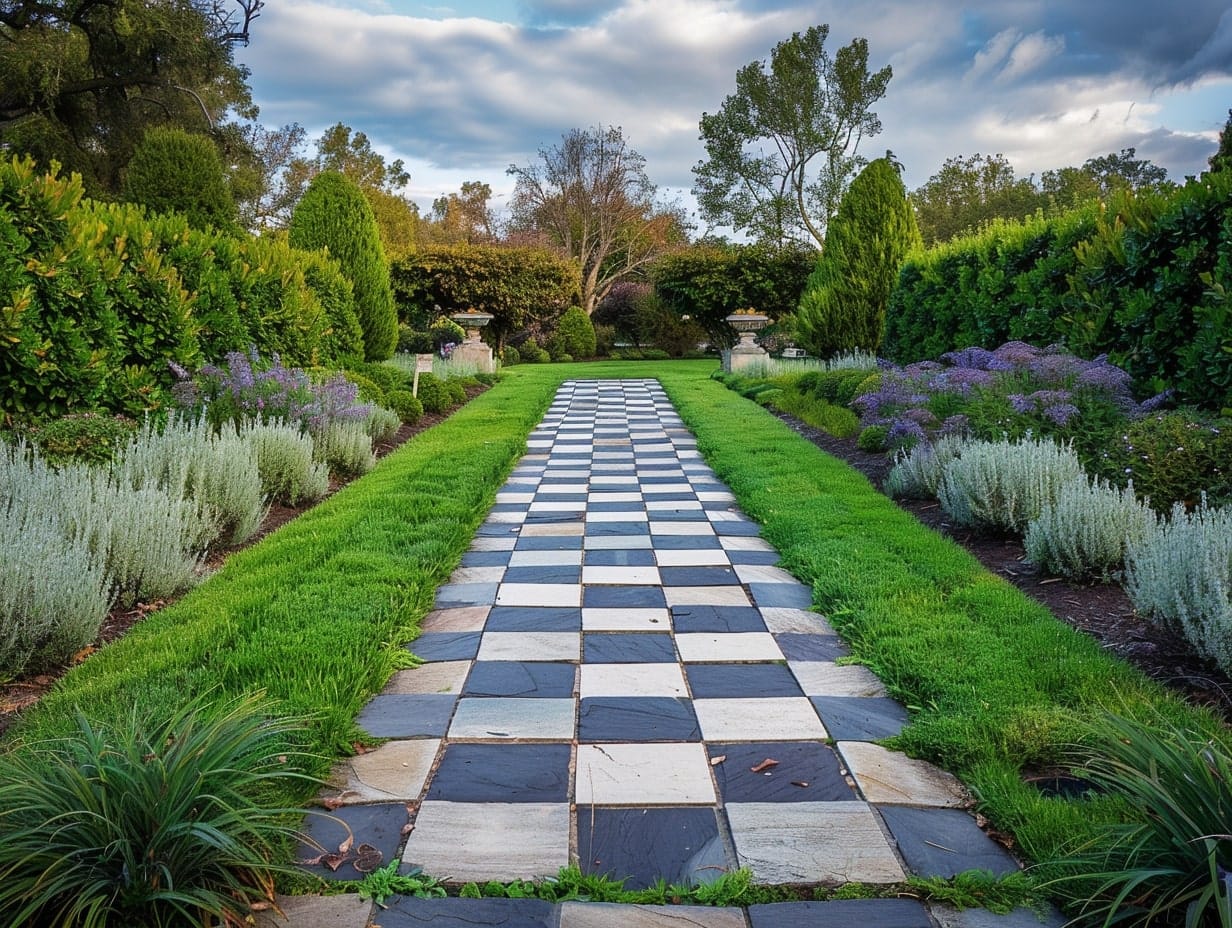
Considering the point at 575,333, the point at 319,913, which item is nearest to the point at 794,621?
the point at 319,913

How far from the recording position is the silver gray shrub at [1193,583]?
2.82 metres

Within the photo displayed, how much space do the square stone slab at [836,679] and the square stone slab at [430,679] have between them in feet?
4.28

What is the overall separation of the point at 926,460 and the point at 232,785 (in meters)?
5.34

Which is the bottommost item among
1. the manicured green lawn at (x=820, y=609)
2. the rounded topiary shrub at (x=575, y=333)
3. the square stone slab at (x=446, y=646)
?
the square stone slab at (x=446, y=646)

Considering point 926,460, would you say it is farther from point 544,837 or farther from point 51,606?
point 51,606

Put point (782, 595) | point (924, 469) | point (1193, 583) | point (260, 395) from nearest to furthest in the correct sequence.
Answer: point (1193, 583) < point (782, 595) < point (924, 469) < point (260, 395)

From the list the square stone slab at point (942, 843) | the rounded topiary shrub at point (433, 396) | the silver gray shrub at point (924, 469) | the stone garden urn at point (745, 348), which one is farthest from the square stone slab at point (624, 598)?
the stone garden urn at point (745, 348)

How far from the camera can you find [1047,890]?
1.87 meters

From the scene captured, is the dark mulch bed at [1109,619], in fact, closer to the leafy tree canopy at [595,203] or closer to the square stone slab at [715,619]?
the square stone slab at [715,619]

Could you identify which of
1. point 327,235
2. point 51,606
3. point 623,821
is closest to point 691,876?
point 623,821

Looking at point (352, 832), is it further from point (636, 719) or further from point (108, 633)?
point (108, 633)

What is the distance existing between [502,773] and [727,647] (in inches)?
52.0

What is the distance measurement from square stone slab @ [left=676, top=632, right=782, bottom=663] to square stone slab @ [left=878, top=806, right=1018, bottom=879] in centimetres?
114

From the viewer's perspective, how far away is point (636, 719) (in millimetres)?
2789
